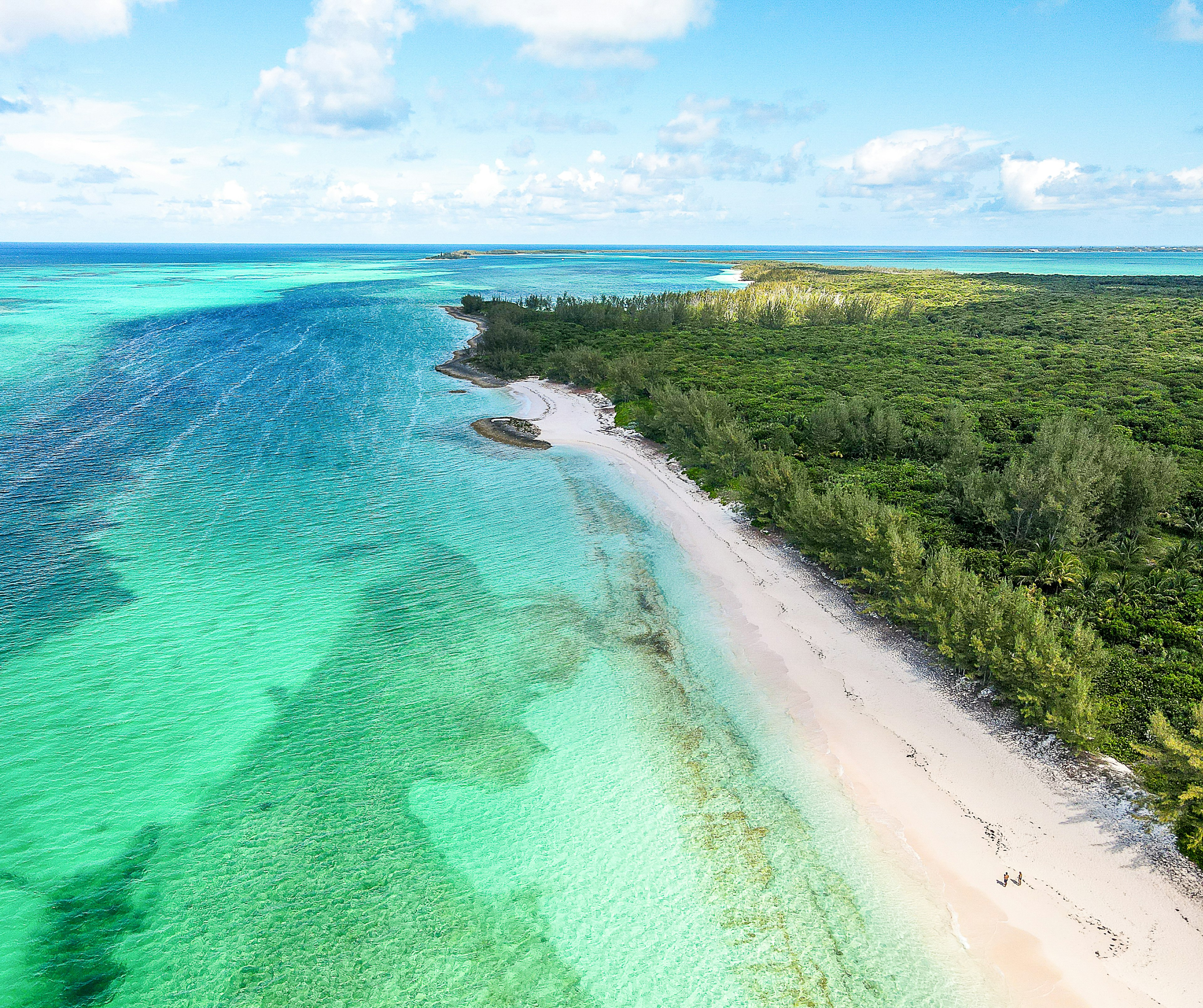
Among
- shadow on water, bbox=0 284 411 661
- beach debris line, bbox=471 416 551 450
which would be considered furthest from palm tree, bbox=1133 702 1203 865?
beach debris line, bbox=471 416 551 450

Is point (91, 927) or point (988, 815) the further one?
point (988, 815)

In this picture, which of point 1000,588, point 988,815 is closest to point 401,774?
point 988,815

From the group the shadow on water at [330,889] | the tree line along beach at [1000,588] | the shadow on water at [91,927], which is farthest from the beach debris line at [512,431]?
the shadow on water at [91,927]

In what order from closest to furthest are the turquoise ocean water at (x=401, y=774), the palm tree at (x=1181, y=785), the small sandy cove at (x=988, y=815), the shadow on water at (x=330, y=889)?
1. the small sandy cove at (x=988, y=815)
2. the shadow on water at (x=330, y=889)
3. the turquoise ocean water at (x=401, y=774)
4. the palm tree at (x=1181, y=785)

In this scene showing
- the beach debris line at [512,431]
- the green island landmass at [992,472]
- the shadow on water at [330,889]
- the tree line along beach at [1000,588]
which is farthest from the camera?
the beach debris line at [512,431]

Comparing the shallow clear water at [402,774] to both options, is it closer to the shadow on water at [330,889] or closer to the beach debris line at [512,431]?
the shadow on water at [330,889]

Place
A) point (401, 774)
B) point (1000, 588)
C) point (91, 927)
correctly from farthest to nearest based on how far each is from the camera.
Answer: point (1000, 588), point (401, 774), point (91, 927)

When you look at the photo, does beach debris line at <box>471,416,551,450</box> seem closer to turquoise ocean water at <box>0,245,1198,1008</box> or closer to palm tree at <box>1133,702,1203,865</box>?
turquoise ocean water at <box>0,245,1198,1008</box>

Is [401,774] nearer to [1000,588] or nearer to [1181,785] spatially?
[1181,785]
